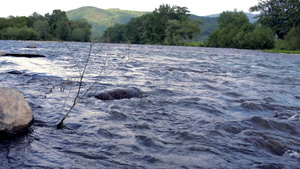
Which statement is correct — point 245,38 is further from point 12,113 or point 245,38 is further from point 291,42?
point 12,113

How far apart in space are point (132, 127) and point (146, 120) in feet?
1.80

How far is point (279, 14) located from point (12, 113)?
277 ft

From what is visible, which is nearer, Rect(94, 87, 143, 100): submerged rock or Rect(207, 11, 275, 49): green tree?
Rect(94, 87, 143, 100): submerged rock

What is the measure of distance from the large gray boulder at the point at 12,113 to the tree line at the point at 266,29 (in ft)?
195

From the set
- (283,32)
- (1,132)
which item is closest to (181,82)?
(1,132)

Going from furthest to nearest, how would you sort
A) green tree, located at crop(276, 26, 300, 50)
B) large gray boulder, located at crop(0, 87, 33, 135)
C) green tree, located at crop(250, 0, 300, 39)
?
green tree, located at crop(250, 0, 300, 39), green tree, located at crop(276, 26, 300, 50), large gray boulder, located at crop(0, 87, 33, 135)

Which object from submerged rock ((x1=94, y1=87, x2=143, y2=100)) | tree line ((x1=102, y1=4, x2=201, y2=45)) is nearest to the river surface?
submerged rock ((x1=94, y1=87, x2=143, y2=100))

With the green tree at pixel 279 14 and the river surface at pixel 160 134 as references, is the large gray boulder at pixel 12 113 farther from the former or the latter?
the green tree at pixel 279 14

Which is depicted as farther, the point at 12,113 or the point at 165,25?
the point at 165,25

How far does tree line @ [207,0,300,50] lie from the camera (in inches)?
2462

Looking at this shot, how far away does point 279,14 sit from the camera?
249ft

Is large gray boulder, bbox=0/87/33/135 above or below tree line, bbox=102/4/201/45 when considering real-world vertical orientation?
below

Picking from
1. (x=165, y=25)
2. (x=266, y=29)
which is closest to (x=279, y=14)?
(x=266, y=29)

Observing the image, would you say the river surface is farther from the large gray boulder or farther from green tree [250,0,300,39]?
green tree [250,0,300,39]
